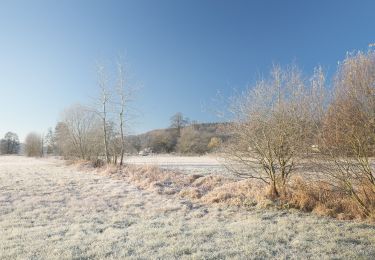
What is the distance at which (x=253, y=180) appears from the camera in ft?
36.7

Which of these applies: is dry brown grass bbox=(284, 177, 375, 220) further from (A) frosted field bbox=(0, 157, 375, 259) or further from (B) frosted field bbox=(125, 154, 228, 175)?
(B) frosted field bbox=(125, 154, 228, 175)

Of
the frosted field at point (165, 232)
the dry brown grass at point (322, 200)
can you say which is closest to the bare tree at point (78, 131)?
the frosted field at point (165, 232)

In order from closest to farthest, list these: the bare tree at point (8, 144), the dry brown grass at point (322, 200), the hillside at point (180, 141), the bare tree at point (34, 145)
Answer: the dry brown grass at point (322, 200) → the hillside at point (180, 141) → the bare tree at point (34, 145) → the bare tree at point (8, 144)

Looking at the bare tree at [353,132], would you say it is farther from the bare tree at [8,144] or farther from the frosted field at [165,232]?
the bare tree at [8,144]

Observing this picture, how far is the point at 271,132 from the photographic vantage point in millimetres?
9094

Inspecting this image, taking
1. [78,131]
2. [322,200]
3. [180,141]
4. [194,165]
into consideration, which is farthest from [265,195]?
[180,141]

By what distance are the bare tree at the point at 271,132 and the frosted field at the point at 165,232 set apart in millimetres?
1764

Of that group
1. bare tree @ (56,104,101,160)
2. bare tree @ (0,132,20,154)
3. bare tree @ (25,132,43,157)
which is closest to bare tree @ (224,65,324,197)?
bare tree @ (56,104,101,160)

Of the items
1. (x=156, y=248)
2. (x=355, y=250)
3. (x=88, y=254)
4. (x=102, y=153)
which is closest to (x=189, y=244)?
(x=156, y=248)

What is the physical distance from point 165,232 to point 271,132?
194 inches

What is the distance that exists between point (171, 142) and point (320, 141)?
60.1 meters

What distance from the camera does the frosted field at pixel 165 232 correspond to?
15.9ft

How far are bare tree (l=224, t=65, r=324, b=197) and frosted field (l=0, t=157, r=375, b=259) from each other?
5.79 ft

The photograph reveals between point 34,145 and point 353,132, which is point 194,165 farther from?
point 34,145
